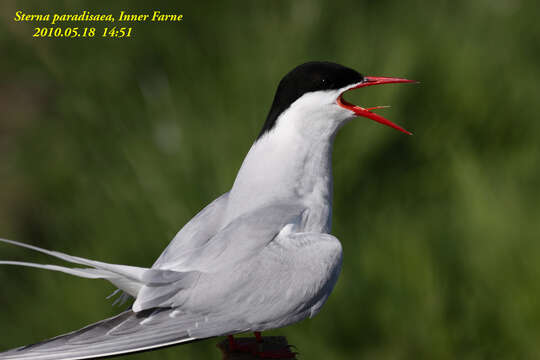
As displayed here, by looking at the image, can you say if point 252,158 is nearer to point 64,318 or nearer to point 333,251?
point 333,251

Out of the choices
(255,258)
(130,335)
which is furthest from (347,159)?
(130,335)

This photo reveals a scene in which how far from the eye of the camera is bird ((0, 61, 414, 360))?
832mm

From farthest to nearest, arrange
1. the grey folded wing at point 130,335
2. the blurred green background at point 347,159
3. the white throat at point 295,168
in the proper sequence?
the blurred green background at point 347,159 → the white throat at point 295,168 → the grey folded wing at point 130,335

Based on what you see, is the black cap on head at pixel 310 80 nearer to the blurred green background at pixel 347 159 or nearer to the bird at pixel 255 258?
the bird at pixel 255 258

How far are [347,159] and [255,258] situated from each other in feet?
2.70

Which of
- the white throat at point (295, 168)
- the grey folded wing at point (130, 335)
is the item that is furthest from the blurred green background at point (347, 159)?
the grey folded wing at point (130, 335)

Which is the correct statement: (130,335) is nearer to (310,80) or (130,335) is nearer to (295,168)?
(295,168)

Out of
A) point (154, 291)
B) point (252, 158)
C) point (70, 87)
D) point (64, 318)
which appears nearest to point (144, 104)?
point (70, 87)

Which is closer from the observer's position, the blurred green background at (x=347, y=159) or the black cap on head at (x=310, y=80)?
the black cap on head at (x=310, y=80)

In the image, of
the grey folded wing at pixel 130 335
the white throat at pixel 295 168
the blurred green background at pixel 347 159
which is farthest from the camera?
the blurred green background at pixel 347 159

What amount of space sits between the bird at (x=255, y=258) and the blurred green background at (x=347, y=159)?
0.46 metres

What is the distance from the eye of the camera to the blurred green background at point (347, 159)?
1.34 meters

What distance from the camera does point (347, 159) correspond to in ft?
5.56

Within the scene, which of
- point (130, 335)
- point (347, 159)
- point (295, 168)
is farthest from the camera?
point (347, 159)
